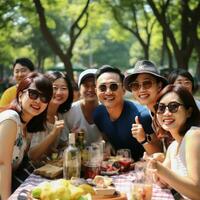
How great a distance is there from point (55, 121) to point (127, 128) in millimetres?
861

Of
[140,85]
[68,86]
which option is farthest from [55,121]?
[140,85]

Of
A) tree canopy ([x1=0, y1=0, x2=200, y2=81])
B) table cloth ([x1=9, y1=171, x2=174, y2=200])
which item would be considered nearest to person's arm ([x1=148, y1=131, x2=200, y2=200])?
table cloth ([x1=9, y1=171, x2=174, y2=200])

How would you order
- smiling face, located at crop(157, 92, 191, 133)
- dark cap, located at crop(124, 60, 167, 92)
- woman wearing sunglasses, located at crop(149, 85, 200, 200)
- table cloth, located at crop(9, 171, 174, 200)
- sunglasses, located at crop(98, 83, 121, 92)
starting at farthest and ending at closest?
sunglasses, located at crop(98, 83, 121, 92) < dark cap, located at crop(124, 60, 167, 92) < smiling face, located at crop(157, 92, 191, 133) < table cloth, located at crop(9, 171, 174, 200) < woman wearing sunglasses, located at crop(149, 85, 200, 200)

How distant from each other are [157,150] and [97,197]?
151 centimetres

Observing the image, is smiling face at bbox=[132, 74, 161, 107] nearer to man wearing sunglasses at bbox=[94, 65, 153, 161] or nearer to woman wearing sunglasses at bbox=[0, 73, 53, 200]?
man wearing sunglasses at bbox=[94, 65, 153, 161]

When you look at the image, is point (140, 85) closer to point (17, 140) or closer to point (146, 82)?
point (146, 82)

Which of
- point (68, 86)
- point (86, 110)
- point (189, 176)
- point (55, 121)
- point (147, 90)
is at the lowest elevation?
point (189, 176)

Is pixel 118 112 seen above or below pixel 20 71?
below

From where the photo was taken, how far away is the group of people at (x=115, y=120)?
2.78 meters

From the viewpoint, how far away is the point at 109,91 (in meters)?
4.09

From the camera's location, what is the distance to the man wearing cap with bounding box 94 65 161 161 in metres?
4.11

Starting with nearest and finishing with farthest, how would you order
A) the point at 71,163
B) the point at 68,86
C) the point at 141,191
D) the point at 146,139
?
the point at 141,191 < the point at 71,163 < the point at 146,139 < the point at 68,86

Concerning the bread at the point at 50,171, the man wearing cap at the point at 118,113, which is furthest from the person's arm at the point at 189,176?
the man wearing cap at the point at 118,113

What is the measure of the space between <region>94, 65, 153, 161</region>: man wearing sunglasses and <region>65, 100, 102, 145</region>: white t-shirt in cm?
21
